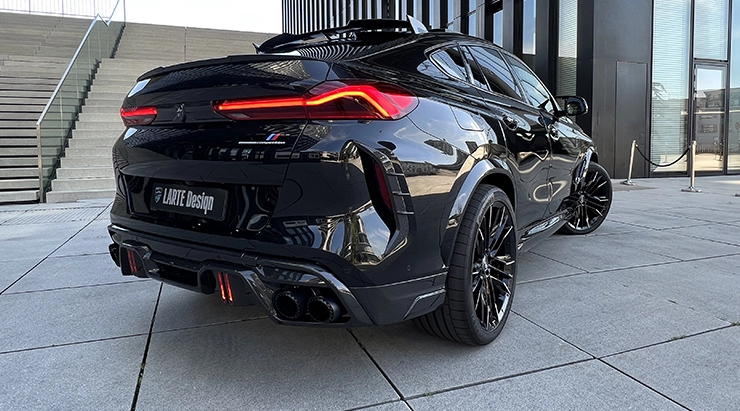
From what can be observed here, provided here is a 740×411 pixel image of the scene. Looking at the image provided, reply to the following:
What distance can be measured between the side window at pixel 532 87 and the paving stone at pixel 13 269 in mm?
4001

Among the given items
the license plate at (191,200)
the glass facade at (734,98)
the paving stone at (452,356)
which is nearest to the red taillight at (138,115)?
the license plate at (191,200)

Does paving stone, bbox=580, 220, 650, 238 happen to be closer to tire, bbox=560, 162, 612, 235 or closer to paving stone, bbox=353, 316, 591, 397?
tire, bbox=560, 162, 612, 235

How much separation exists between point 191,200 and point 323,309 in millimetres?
767

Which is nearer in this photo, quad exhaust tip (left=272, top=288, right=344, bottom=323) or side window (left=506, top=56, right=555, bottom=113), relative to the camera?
quad exhaust tip (left=272, top=288, right=344, bottom=323)

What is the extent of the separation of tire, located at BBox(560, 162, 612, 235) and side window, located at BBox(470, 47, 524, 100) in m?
2.10

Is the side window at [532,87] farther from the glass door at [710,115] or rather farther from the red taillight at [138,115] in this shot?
the glass door at [710,115]

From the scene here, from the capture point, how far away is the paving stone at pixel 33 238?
15.8 feet

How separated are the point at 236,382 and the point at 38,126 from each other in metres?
8.93

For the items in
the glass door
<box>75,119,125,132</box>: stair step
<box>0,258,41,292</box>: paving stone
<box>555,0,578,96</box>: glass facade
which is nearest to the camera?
<box>0,258,41,292</box>: paving stone

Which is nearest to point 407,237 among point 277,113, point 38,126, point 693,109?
point 277,113

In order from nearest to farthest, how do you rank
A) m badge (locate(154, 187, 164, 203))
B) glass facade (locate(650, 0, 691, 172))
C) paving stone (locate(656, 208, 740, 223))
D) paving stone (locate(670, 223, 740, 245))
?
m badge (locate(154, 187, 164, 203))
paving stone (locate(670, 223, 740, 245))
paving stone (locate(656, 208, 740, 223))
glass facade (locate(650, 0, 691, 172))

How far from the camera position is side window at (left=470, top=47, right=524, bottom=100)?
3225 millimetres

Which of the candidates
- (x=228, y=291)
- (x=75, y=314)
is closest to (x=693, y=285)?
(x=228, y=291)

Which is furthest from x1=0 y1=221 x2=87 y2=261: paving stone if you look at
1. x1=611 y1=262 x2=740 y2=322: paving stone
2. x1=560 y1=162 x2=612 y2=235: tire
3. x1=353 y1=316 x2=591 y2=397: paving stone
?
x1=560 y1=162 x2=612 y2=235: tire
